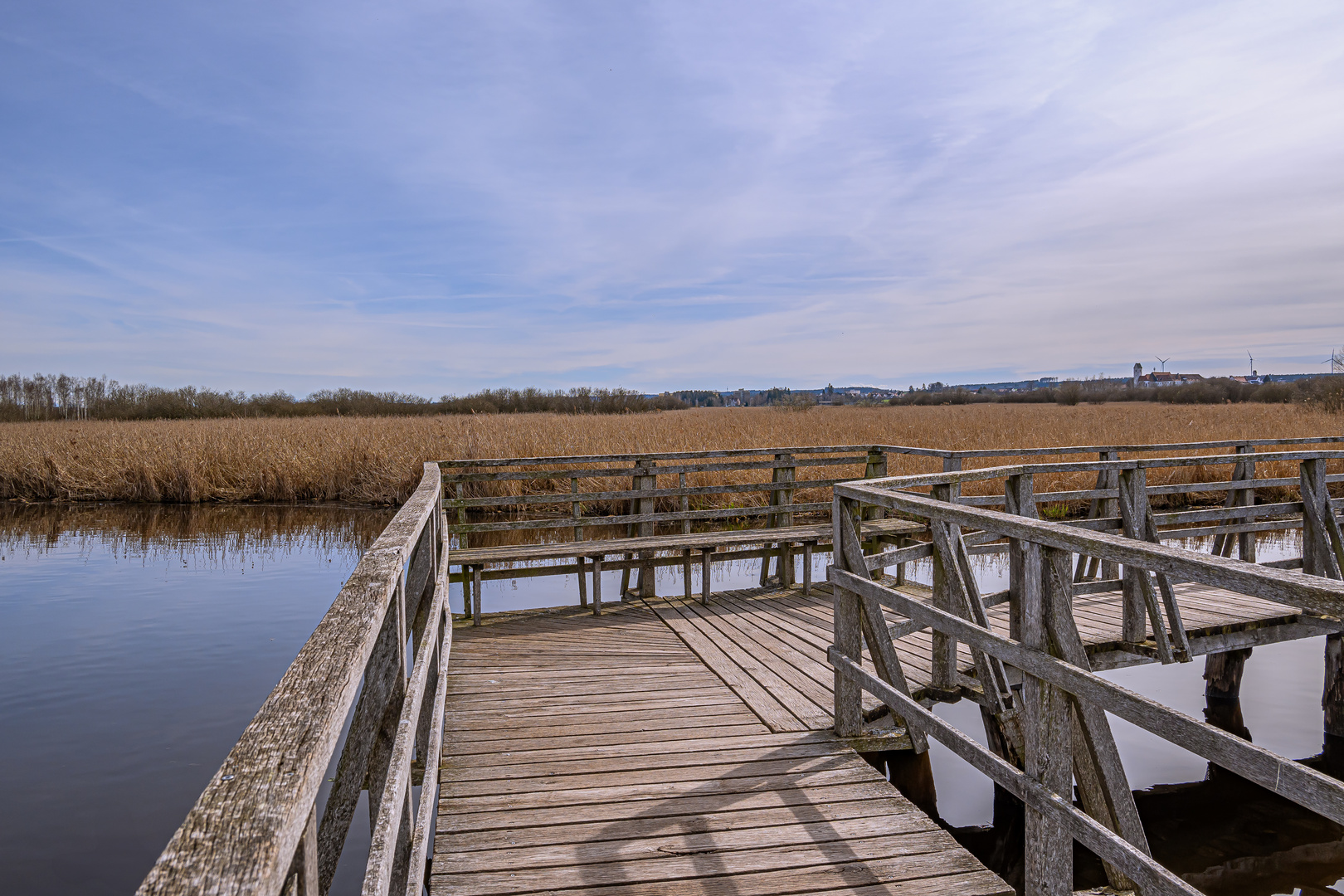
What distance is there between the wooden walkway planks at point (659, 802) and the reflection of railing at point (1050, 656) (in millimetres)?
421

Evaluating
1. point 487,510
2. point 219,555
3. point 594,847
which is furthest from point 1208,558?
point 487,510

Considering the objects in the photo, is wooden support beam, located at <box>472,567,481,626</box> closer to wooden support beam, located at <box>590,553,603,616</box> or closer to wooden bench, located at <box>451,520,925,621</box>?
wooden bench, located at <box>451,520,925,621</box>

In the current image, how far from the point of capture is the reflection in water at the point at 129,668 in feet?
16.4

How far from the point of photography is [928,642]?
5.82 metres

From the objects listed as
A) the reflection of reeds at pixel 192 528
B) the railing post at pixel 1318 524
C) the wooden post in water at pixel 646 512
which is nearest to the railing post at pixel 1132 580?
the railing post at pixel 1318 524

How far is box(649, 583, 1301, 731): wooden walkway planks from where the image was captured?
15.7 feet

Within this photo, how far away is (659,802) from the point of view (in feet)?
11.7

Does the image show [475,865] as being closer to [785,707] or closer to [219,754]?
[785,707]

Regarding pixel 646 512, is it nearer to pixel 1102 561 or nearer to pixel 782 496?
pixel 782 496

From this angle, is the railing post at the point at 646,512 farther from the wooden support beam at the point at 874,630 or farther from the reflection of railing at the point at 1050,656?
the wooden support beam at the point at 874,630

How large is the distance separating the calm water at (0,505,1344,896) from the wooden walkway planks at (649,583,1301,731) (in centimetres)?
109

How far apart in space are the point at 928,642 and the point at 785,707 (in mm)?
1693

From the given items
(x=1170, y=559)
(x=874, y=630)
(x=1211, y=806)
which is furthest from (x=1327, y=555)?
(x=1170, y=559)

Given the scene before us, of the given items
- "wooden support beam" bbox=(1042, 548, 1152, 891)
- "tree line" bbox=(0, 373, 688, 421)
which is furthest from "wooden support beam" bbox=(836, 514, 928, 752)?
"tree line" bbox=(0, 373, 688, 421)
